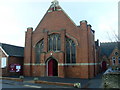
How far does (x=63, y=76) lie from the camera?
23016 mm

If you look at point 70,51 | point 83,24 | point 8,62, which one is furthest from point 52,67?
point 83,24

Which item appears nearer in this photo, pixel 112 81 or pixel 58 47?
pixel 112 81

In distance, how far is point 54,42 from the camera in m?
25.7

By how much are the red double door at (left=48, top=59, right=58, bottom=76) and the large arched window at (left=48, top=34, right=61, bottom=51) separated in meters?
2.27

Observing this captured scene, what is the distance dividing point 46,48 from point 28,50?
4422 millimetres

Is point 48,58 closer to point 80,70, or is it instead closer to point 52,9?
point 80,70

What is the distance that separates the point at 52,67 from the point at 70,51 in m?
4.47

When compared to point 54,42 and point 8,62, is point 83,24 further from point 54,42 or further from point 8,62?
point 8,62

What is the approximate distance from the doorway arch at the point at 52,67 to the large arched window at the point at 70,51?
8.48ft

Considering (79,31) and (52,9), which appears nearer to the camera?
(79,31)

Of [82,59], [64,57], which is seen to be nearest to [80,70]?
[82,59]

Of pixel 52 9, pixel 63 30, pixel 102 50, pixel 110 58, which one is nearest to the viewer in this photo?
pixel 63 30

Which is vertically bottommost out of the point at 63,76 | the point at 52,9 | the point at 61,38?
the point at 63,76

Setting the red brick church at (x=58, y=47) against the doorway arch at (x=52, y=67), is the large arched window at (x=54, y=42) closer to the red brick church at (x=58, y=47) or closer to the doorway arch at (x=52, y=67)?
the red brick church at (x=58, y=47)
